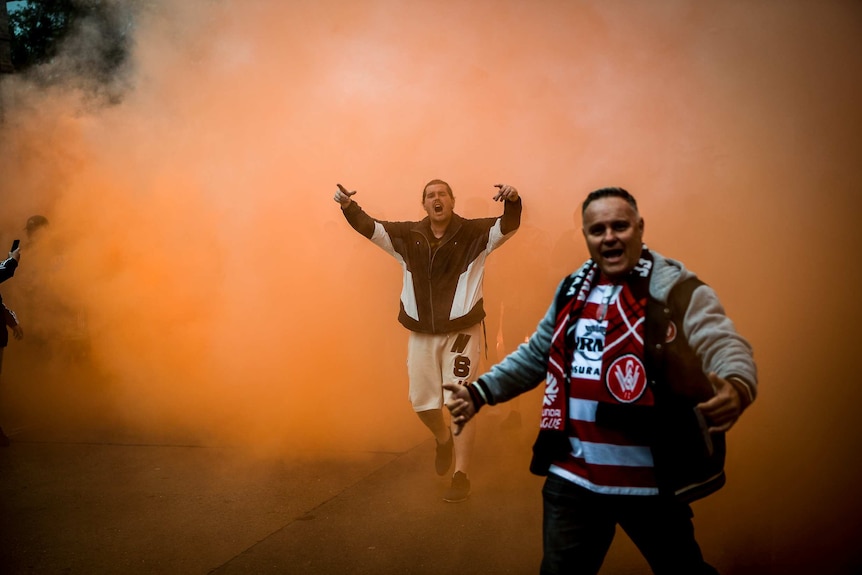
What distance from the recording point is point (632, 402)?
2150mm

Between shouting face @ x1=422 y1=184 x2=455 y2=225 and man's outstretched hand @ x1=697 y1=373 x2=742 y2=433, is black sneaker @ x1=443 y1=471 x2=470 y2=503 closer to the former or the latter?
shouting face @ x1=422 y1=184 x2=455 y2=225

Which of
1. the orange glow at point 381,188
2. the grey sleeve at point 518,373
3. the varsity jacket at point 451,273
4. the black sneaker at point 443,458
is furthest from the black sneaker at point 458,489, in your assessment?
the grey sleeve at point 518,373

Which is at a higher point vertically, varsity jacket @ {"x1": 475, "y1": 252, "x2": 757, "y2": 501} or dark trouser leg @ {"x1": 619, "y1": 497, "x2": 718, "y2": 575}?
varsity jacket @ {"x1": 475, "y1": 252, "x2": 757, "y2": 501}

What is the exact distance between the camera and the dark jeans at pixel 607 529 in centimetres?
213

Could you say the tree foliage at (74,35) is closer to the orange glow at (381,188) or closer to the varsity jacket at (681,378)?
the orange glow at (381,188)

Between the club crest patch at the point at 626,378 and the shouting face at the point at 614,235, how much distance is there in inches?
10.4

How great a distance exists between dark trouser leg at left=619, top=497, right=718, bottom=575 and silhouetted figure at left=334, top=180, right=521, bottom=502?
7.92 feet

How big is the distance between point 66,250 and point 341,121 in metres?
3.17

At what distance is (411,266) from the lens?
476 centimetres

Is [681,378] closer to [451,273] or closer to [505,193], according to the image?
[505,193]

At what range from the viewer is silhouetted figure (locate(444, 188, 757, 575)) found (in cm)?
210

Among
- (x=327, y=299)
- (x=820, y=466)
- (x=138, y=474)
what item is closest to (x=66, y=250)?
(x=327, y=299)

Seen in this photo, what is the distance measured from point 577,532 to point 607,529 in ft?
0.31

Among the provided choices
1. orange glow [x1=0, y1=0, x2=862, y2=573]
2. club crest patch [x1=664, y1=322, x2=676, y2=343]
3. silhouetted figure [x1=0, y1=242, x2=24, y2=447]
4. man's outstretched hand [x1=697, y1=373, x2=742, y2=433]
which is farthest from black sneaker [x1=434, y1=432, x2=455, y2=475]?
silhouetted figure [x1=0, y1=242, x2=24, y2=447]
